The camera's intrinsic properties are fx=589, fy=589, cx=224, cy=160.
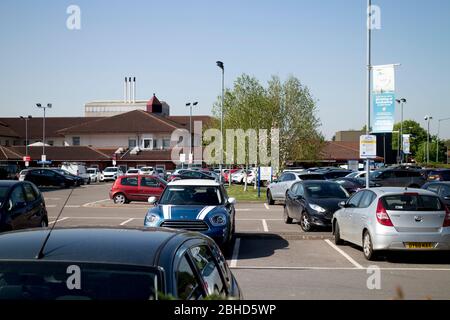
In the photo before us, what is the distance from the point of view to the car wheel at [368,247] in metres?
11.7

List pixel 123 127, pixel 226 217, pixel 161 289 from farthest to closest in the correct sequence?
pixel 123 127, pixel 226 217, pixel 161 289

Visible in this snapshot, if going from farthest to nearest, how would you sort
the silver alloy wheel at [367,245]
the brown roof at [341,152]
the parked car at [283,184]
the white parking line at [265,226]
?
the brown roof at [341,152]
the parked car at [283,184]
the white parking line at [265,226]
the silver alloy wheel at [367,245]

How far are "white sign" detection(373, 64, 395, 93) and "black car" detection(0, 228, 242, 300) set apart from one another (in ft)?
55.4

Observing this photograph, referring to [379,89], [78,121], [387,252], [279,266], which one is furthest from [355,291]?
[78,121]

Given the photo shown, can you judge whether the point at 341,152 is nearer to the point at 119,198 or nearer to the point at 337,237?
the point at 119,198

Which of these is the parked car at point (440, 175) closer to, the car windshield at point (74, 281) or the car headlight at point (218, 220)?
the car headlight at point (218, 220)

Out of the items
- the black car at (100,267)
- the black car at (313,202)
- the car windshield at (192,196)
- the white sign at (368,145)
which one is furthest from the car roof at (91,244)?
the white sign at (368,145)

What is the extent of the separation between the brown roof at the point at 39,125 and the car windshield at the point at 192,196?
91004 mm

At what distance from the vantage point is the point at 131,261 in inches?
150

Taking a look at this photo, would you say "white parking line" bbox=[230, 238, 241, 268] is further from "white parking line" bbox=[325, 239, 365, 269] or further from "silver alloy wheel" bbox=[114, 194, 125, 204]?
"silver alloy wheel" bbox=[114, 194, 125, 204]

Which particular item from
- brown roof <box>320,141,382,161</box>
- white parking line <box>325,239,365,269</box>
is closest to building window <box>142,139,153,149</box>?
brown roof <box>320,141,382,161</box>

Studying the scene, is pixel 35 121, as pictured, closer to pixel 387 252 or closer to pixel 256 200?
pixel 256 200

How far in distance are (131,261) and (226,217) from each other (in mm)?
9158
